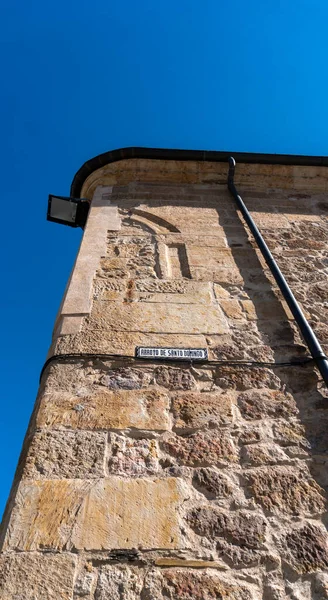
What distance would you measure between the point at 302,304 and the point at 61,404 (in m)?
1.91

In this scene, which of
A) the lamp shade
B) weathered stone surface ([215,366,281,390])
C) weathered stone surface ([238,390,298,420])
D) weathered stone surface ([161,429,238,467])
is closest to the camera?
weathered stone surface ([161,429,238,467])

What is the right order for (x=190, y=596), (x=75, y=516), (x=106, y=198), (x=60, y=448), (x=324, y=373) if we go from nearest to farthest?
(x=190, y=596)
(x=75, y=516)
(x=60, y=448)
(x=324, y=373)
(x=106, y=198)

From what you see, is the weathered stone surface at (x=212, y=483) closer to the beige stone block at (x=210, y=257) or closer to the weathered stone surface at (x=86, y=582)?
the weathered stone surface at (x=86, y=582)

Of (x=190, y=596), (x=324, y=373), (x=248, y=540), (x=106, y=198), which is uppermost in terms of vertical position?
(x=106, y=198)

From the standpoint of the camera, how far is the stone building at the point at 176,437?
5.72 feet

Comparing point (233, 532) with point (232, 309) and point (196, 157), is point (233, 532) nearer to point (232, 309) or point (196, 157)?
point (232, 309)

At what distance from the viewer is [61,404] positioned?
2.35m

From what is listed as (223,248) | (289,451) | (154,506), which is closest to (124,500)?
(154,506)

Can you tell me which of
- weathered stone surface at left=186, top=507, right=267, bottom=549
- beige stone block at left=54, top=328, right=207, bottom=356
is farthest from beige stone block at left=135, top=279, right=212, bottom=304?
weathered stone surface at left=186, top=507, right=267, bottom=549

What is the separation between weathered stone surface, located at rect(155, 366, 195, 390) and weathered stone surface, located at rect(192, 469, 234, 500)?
1.71ft

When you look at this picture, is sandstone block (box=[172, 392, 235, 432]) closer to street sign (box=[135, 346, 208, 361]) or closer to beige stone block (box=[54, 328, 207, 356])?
street sign (box=[135, 346, 208, 361])

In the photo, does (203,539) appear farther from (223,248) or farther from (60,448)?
(223,248)

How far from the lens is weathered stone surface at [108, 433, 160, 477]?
2.06 meters

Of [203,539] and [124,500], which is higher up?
[124,500]
